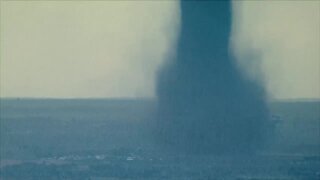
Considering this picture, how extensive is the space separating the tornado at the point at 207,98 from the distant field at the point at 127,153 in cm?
20

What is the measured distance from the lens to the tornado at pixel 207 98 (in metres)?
6.05

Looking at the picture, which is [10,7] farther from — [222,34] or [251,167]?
[251,167]

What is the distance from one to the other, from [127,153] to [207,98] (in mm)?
1383

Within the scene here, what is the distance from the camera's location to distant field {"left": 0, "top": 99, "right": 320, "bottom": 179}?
5641 millimetres

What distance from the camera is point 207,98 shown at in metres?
6.27

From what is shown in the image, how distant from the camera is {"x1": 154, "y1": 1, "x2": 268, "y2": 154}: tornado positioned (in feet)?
19.8

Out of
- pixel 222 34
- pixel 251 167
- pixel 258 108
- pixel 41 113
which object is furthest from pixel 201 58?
pixel 41 113

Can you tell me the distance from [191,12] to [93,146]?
89.3 inches

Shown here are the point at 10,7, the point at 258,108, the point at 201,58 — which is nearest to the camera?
the point at 10,7

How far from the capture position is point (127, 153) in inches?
224

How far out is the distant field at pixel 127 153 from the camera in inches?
222

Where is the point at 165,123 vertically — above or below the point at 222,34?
below

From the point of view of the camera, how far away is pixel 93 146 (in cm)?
582

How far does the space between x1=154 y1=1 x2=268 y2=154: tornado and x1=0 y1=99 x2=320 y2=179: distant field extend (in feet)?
0.66
